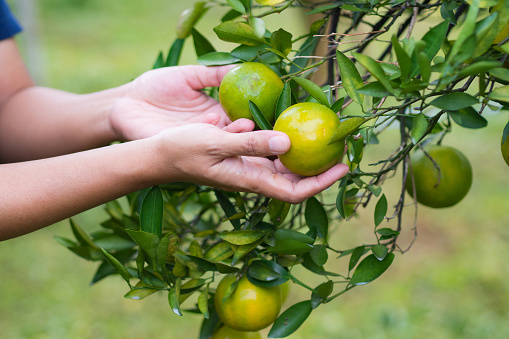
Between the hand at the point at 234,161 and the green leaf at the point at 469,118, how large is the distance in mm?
147

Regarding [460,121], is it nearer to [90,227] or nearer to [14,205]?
[14,205]

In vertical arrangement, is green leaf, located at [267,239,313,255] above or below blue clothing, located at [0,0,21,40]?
below

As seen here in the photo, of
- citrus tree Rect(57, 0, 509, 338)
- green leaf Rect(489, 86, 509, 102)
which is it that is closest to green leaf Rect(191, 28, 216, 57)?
citrus tree Rect(57, 0, 509, 338)

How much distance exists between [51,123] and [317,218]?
579 millimetres

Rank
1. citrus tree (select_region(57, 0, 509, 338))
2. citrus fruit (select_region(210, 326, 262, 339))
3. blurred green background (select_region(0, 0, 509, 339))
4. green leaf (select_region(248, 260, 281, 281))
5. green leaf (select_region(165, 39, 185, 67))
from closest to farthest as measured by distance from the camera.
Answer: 1. citrus tree (select_region(57, 0, 509, 338))
2. green leaf (select_region(248, 260, 281, 281))
3. citrus fruit (select_region(210, 326, 262, 339))
4. green leaf (select_region(165, 39, 185, 67))
5. blurred green background (select_region(0, 0, 509, 339))

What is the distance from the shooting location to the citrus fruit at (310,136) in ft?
2.12

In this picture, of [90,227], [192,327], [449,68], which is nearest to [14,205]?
[449,68]

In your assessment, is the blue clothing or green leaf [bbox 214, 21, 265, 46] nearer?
green leaf [bbox 214, 21, 265, 46]

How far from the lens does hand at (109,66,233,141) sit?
895 mm

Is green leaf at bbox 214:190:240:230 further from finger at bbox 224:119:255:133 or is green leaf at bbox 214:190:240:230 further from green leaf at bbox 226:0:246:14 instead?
green leaf at bbox 226:0:246:14

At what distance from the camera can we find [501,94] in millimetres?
542

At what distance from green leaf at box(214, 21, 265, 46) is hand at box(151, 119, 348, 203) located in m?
0.11

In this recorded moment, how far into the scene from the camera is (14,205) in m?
0.75

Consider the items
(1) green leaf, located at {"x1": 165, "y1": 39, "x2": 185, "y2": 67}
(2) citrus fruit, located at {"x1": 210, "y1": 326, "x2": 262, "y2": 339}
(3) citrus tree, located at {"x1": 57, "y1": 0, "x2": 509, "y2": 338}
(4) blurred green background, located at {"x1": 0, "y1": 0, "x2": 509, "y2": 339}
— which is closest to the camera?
(3) citrus tree, located at {"x1": 57, "y1": 0, "x2": 509, "y2": 338}
